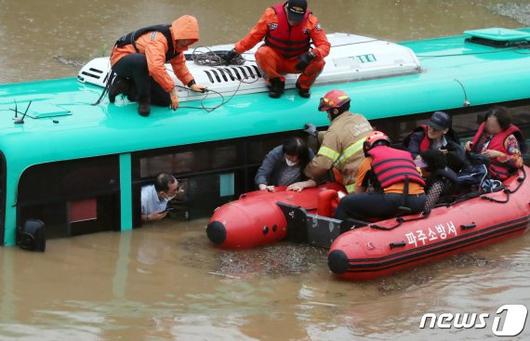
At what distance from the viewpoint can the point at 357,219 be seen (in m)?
9.48

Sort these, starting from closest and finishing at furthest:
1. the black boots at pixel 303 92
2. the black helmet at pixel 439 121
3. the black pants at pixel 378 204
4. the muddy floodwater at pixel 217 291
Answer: the muddy floodwater at pixel 217 291
the black pants at pixel 378 204
the black helmet at pixel 439 121
the black boots at pixel 303 92

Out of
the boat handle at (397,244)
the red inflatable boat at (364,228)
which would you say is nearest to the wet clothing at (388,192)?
the red inflatable boat at (364,228)

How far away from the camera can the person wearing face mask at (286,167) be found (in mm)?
9969

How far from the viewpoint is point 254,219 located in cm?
956

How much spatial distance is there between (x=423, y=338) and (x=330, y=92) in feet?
8.82

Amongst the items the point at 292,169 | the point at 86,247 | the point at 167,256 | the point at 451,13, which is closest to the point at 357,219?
the point at 292,169

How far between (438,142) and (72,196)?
11.1ft

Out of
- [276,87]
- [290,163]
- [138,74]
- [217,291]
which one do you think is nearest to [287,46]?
[276,87]

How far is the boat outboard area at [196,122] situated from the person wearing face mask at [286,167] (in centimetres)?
21

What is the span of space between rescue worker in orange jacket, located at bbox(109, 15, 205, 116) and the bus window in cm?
75

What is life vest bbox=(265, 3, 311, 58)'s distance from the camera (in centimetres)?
1048

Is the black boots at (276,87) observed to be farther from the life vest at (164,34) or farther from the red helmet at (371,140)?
the red helmet at (371,140)

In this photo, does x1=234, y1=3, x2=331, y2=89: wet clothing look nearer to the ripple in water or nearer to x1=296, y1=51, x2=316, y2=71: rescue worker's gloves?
x1=296, y1=51, x2=316, y2=71: rescue worker's gloves

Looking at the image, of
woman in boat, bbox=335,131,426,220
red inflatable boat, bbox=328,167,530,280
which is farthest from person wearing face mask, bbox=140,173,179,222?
red inflatable boat, bbox=328,167,530,280
